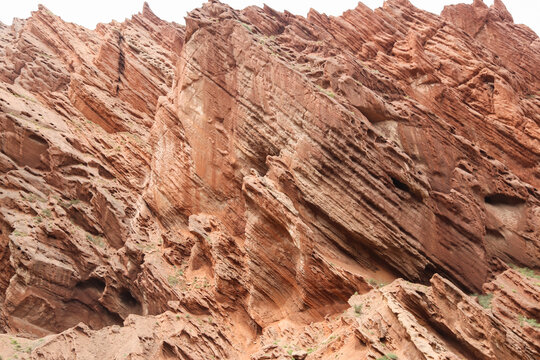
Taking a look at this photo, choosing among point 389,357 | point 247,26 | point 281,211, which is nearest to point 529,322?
point 389,357

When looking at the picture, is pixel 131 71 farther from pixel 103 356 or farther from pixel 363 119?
pixel 103 356

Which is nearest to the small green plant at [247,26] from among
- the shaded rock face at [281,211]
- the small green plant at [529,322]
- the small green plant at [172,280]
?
the shaded rock face at [281,211]

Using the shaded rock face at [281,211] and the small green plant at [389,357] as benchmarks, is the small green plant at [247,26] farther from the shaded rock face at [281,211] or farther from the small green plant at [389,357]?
the small green plant at [389,357]

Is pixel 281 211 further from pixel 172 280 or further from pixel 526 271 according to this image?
pixel 526 271

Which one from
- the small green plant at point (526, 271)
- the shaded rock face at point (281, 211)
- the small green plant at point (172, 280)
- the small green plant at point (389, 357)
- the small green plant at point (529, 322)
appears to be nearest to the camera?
the small green plant at point (389, 357)

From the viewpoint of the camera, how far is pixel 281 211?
19.6 metres

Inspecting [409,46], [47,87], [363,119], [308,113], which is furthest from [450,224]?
[47,87]

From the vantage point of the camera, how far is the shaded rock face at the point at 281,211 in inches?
741

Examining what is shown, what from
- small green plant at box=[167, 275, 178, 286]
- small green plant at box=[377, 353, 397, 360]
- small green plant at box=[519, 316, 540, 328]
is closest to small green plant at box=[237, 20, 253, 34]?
small green plant at box=[167, 275, 178, 286]

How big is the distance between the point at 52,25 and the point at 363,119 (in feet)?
123

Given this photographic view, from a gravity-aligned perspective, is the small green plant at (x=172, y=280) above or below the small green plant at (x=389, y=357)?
above

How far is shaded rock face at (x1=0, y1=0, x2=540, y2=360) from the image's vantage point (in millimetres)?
18812

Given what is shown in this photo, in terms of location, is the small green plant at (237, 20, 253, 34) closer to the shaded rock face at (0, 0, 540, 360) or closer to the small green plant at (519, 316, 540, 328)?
the shaded rock face at (0, 0, 540, 360)

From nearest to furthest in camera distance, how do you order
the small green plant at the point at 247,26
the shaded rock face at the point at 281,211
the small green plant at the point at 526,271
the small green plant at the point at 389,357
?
the small green plant at the point at 389,357
the shaded rock face at the point at 281,211
the small green plant at the point at 526,271
the small green plant at the point at 247,26
